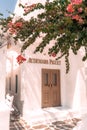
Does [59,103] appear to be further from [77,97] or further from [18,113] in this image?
[18,113]

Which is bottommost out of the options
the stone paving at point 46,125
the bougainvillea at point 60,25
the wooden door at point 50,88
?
the stone paving at point 46,125

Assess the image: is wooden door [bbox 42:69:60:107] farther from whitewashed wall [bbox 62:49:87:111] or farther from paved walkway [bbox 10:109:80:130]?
paved walkway [bbox 10:109:80:130]

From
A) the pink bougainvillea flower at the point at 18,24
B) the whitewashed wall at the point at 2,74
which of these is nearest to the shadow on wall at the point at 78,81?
the whitewashed wall at the point at 2,74

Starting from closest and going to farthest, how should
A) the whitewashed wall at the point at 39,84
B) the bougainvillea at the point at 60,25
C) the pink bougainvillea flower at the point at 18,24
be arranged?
the bougainvillea at the point at 60,25 < the pink bougainvillea flower at the point at 18,24 < the whitewashed wall at the point at 39,84

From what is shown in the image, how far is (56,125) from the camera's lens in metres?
8.49

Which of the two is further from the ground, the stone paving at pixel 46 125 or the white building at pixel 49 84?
the white building at pixel 49 84

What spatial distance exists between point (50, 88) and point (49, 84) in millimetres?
243

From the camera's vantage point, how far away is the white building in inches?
406

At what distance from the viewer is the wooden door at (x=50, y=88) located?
11.0m

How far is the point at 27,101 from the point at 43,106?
1.15 metres

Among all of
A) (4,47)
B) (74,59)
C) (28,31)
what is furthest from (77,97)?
(28,31)

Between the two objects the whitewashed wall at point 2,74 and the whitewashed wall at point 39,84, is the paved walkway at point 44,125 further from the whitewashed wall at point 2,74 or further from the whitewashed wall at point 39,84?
the whitewashed wall at point 2,74

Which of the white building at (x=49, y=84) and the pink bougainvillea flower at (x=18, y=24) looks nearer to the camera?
the pink bougainvillea flower at (x=18, y=24)

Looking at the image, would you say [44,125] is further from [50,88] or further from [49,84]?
[49,84]
